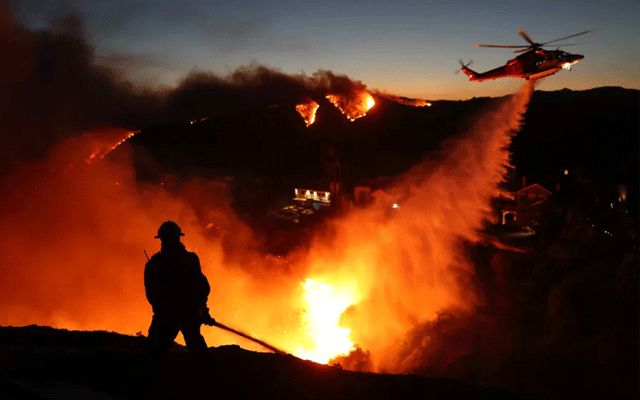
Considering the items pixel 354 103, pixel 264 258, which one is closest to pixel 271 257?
pixel 264 258

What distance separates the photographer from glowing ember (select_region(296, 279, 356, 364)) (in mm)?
18609

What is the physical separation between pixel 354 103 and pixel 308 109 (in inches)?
80.0

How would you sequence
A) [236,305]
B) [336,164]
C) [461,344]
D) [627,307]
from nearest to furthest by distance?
[627,307], [461,344], [236,305], [336,164]

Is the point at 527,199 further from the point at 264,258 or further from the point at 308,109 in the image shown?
the point at 308,109

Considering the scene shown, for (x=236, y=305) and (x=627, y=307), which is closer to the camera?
(x=627, y=307)

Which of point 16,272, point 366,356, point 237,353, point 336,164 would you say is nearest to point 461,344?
point 366,356

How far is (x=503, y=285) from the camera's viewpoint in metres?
18.4

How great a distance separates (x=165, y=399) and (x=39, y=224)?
1566 cm

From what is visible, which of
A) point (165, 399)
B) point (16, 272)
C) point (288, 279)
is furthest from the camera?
point (288, 279)

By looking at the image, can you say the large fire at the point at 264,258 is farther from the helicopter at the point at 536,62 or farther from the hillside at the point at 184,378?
the hillside at the point at 184,378

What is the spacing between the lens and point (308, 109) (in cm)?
1413

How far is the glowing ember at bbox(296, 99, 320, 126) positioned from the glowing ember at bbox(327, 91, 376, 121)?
1095 millimetres

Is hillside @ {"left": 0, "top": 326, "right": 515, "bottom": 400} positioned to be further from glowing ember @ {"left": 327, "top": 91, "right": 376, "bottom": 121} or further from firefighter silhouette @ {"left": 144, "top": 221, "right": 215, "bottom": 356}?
glowing ember @ {"left": 327, "top": 91, "right": 376, "bottom": 121}

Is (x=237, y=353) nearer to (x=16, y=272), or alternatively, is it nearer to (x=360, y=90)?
(x=360, y=90)
